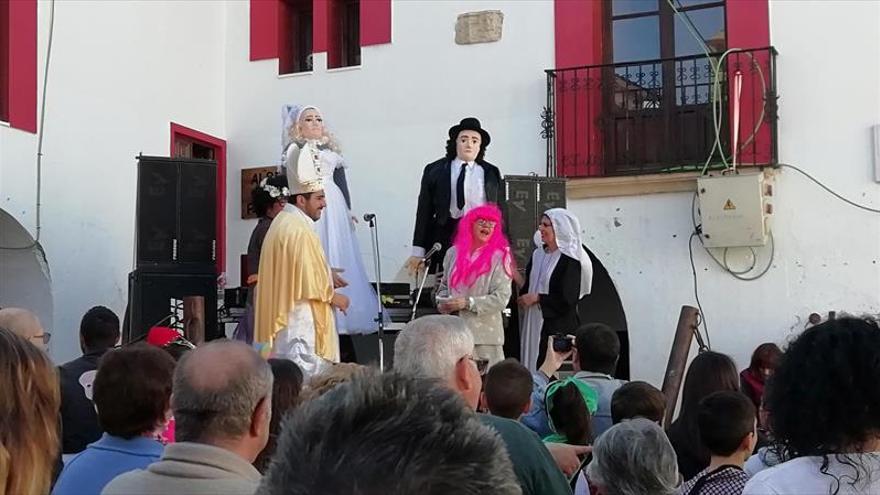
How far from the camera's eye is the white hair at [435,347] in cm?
295

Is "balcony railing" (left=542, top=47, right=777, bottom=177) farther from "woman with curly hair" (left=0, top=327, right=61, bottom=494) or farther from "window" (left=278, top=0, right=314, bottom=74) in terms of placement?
"woman with curly hair" (left=0, top=327, right=61, bottom=494)

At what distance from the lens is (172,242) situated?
360 inches

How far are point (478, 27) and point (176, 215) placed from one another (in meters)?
3.55

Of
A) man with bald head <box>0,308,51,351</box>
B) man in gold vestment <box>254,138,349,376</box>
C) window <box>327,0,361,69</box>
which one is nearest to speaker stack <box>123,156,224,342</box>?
window <box>327,0,361,69</box>

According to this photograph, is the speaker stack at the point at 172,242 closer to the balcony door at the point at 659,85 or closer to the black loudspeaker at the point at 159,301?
the black loudspeaker at the point at 159,301

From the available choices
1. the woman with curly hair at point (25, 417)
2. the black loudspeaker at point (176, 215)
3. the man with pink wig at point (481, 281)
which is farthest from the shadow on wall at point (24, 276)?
the woman with curly hair at point (25, 417)

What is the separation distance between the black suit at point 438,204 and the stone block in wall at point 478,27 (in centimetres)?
257

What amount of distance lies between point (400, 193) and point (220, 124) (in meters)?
2.39

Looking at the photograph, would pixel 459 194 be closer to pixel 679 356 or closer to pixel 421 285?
pixel 421 285

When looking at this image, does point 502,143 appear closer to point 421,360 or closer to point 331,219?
point 331,219

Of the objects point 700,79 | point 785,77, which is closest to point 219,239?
point 700,79

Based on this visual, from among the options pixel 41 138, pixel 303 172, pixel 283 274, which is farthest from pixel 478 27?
pixel 283 274

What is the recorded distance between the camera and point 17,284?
9.23 meters

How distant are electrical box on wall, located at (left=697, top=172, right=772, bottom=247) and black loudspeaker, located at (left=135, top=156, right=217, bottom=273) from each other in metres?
4.49
